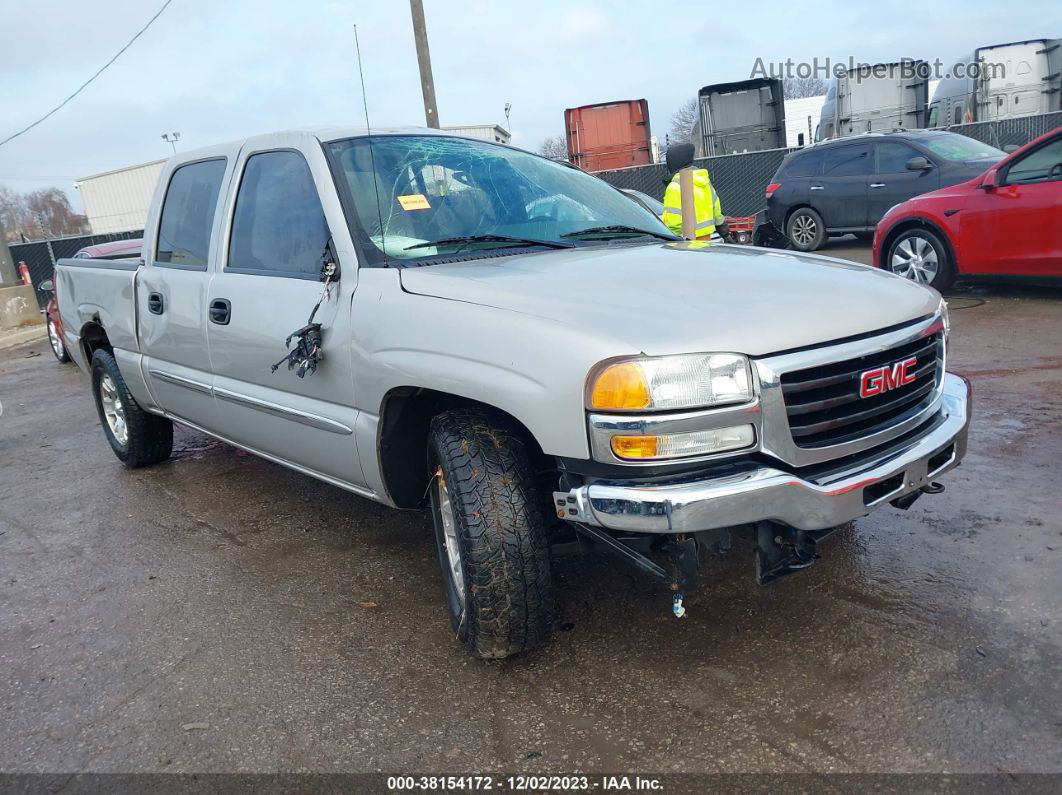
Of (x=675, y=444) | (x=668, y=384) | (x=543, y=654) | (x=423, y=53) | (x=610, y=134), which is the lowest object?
(x=543, y=654)

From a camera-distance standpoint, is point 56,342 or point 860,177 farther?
point 860,177

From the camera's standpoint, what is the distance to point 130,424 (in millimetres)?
4984

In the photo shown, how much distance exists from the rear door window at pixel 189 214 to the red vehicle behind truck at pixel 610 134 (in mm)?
16930

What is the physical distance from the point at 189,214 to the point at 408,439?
80.7 inches

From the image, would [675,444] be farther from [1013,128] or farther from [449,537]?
[1013,128]

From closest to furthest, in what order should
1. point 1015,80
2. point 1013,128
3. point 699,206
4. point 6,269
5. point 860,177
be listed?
point 699,206 → point 860,177 → point 1013,128 → point 1015,80 → point 6,269

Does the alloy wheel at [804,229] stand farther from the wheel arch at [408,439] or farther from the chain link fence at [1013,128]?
the wheel arch at [408,439]

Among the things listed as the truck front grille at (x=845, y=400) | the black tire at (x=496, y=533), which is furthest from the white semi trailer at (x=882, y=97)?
the black tire at (x=496, y=533)

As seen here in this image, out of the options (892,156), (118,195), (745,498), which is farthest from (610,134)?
(118,195)

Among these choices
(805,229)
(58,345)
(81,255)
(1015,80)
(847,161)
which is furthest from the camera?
Result: (1015,80)

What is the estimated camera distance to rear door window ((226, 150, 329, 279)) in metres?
3.23

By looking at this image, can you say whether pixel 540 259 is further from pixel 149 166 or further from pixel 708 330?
pixel 149 166

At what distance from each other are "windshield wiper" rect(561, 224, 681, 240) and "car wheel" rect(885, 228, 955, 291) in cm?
519

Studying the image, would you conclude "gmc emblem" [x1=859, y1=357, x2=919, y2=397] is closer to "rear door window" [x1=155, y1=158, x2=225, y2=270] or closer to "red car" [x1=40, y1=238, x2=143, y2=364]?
"rear door window" [x1=155, y1=158, x2=225, y2=270]
